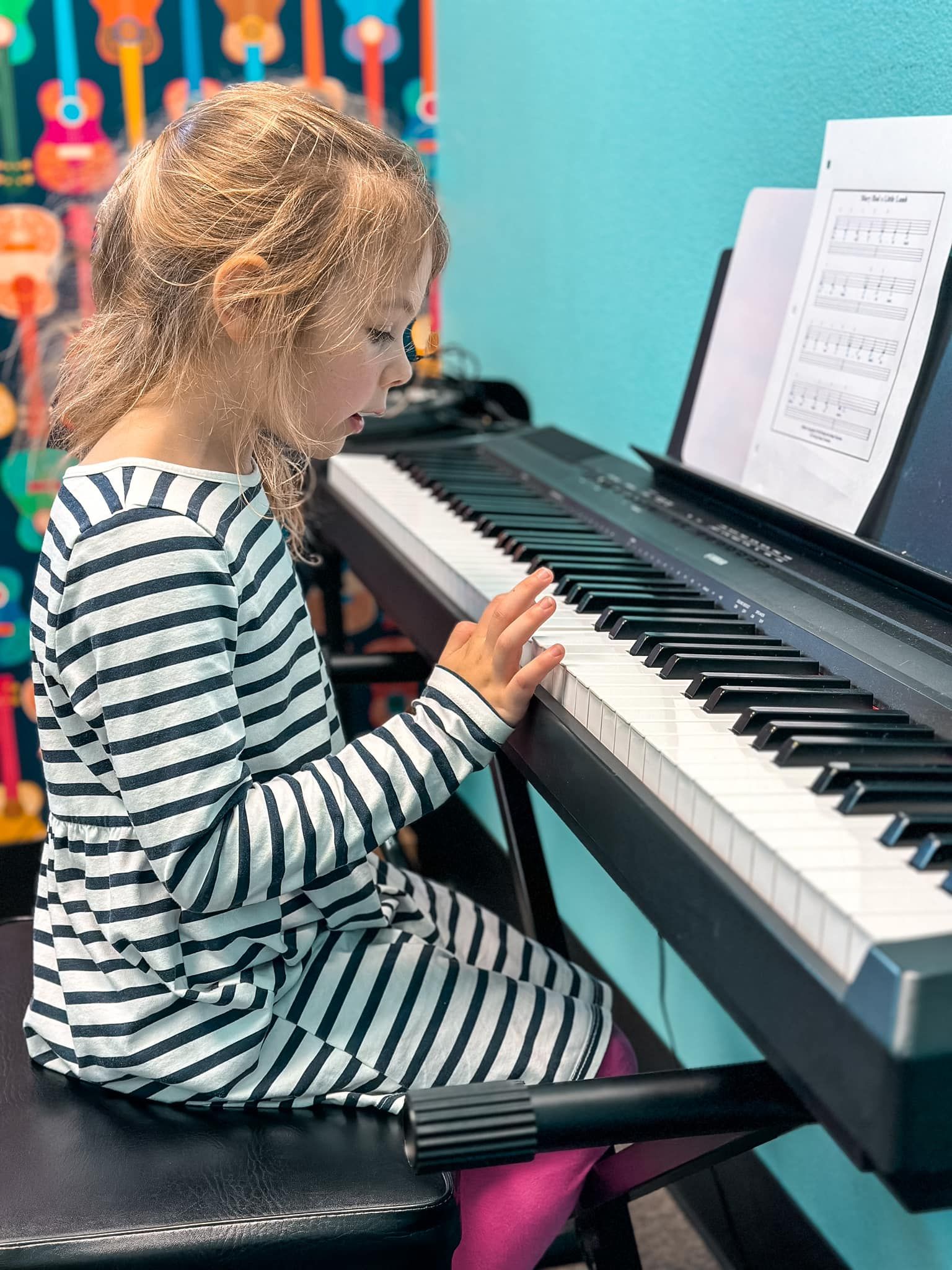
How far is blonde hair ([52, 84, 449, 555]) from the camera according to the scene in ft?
2.94

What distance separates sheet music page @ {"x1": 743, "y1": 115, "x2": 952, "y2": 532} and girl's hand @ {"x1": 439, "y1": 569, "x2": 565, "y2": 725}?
34 cm

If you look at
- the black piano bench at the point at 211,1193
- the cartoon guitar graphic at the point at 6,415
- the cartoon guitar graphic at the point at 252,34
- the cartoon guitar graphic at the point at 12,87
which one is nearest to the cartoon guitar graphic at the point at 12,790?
the cartoon guitar graphic at the point at 6,415

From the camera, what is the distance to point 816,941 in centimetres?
58

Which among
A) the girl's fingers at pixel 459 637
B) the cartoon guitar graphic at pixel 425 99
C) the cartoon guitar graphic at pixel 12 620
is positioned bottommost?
the cartoon guitar graphic at pixel 12 620

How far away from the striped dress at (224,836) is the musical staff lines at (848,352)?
468 mm

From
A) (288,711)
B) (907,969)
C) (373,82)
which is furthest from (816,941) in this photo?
(373,82)

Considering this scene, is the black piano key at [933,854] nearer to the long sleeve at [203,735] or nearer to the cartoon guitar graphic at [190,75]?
the long sleeve at [203,735]

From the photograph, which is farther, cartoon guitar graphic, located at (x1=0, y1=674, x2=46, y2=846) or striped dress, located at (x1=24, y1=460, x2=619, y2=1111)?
cartoon guitar graphic, located at (x1=0, y1=674, x2=46, y2=846)

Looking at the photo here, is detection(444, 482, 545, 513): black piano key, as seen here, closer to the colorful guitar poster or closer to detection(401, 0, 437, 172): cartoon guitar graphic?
detection(401, 0, 437, 172): cartoon guitar graphic

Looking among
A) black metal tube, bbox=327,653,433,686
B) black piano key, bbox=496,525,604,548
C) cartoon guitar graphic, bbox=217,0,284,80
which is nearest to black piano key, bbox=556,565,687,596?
black piano key, bbox=496,525,604,548

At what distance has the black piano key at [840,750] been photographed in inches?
28.4

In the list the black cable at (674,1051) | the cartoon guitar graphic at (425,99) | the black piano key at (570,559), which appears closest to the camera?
the black piano key at (570,559)

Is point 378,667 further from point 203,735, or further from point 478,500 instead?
point 203,735

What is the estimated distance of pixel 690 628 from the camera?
0.96m
